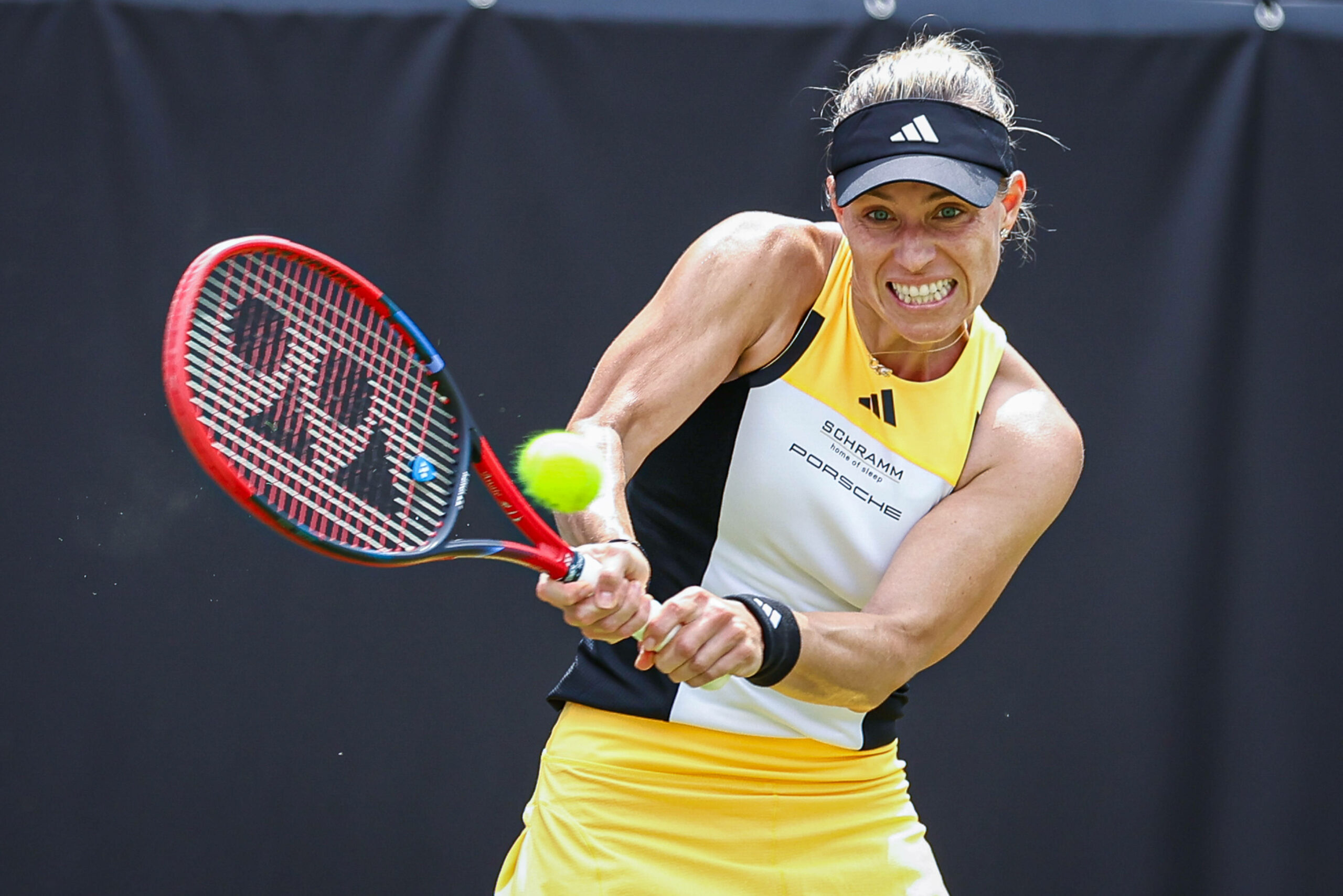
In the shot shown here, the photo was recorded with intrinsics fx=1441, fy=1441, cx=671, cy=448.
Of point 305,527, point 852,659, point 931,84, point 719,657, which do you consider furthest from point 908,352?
point 305,527

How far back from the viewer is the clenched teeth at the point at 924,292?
1.94 m

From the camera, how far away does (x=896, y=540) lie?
2025mm

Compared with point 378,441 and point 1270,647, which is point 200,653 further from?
point 1270,647

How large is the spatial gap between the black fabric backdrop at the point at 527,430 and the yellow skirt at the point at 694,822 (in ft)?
3.04

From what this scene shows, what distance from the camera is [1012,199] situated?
2088mm

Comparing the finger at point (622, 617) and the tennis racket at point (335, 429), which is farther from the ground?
the tennis racket at point (335, 429)

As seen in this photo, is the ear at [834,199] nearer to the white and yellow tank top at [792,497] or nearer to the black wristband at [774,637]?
the white and yellow tank top at [792,497]

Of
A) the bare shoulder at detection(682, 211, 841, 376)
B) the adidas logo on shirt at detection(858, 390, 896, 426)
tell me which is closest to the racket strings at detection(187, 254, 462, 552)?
the bare shoulder at detection(682, 211, 841, 376)

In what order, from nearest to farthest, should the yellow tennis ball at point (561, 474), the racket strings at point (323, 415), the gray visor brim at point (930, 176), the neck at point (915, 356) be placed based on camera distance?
the yellow tennis ball at point (561, 474), the racket strings at point (323, 415), the gray visor brim at point (930, 176), the neck at point (915, 356)

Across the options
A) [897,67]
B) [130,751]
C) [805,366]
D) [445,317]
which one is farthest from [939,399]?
[130,751]

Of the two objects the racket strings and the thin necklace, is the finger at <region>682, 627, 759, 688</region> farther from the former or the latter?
the thin necklace

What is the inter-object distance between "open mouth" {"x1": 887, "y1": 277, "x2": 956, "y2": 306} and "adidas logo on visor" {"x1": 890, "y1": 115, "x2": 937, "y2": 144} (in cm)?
19

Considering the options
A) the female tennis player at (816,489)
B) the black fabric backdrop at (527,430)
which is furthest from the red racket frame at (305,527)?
the black fabric backdrop at (527,430)

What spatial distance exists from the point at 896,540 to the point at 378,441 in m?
0.73
